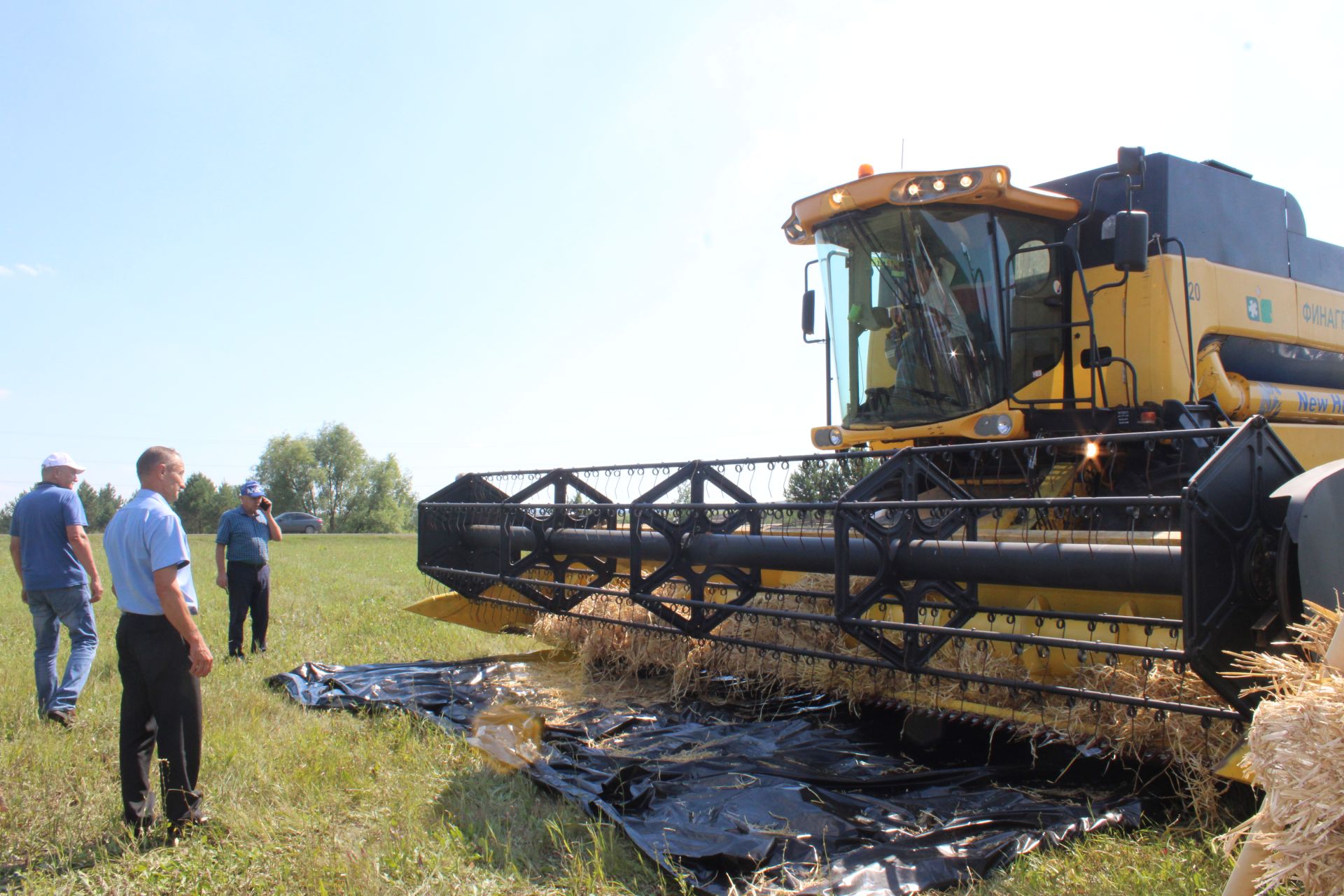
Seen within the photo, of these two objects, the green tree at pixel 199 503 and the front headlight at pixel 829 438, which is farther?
the green tree at pixel 199 503

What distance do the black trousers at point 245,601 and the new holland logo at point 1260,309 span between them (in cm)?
701

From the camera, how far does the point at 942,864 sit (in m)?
2.97

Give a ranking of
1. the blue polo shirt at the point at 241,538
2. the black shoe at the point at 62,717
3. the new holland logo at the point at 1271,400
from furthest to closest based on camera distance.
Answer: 1. the blue polo shirt at the point at 241,538
2. the new holland logo at the point at 1271,400
3. the black shoe at the point at 62,717

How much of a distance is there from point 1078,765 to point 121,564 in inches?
154

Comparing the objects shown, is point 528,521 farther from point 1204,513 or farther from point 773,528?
point 1204,513

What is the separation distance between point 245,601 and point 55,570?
180cm

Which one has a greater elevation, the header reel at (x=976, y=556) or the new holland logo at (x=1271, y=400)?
the new holland logo at (x=1271, y=400)

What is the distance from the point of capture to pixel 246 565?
22.8 ft

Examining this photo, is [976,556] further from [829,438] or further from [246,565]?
[246,565]

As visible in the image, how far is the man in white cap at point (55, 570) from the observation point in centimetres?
515

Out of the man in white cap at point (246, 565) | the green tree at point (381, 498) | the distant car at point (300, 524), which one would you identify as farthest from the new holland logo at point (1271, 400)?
the green tree at point (381, 498)

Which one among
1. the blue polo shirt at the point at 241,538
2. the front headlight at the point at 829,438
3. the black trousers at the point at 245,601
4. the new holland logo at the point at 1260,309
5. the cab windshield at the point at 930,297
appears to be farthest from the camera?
the blue polo shirt at the point at 241,538

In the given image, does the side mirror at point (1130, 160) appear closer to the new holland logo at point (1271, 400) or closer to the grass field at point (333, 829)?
the new holland logo at point (1271, 400)

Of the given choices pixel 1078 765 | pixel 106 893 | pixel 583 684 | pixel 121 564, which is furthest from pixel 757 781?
pixel 121 564
